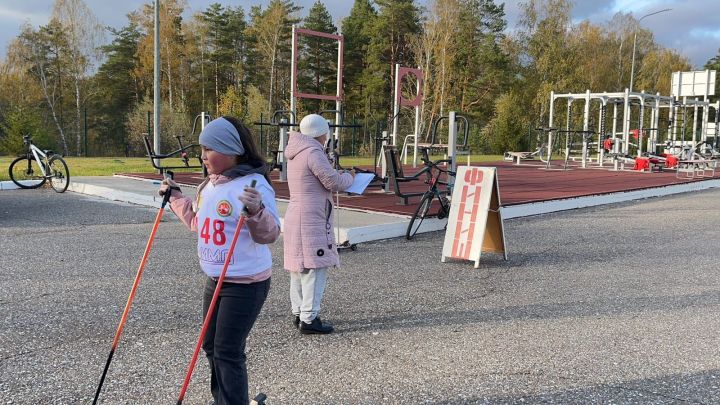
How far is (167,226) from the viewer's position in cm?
922

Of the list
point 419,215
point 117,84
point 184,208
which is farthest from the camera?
point 117,84

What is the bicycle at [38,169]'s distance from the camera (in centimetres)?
1298

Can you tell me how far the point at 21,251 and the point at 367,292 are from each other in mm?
4378

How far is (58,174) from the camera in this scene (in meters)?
13.2

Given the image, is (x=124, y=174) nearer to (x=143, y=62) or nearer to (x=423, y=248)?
(x=423, y=248)

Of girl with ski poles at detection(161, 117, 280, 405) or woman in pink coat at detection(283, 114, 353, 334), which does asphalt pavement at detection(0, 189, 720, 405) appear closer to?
woman in pink coat at detection(283, 114, 353, 334)

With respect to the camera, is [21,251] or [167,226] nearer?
[21,251]

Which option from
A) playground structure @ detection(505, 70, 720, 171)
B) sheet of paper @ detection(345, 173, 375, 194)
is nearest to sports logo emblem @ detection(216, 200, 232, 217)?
sheet of paper @ detection(345, 173, 375, 194)

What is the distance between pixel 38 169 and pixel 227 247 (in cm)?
1217

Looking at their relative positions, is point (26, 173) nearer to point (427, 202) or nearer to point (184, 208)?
point (427, 202)

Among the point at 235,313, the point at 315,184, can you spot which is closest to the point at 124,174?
the point at 315,184

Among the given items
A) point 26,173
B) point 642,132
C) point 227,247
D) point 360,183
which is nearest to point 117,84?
point 26,173

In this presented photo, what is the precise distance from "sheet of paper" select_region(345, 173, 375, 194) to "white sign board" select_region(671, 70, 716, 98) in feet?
84.5

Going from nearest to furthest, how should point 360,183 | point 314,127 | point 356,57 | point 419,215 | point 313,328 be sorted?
point 313,328 → point 314,127 → point 360,183 → point 419,215 → point 356,57
